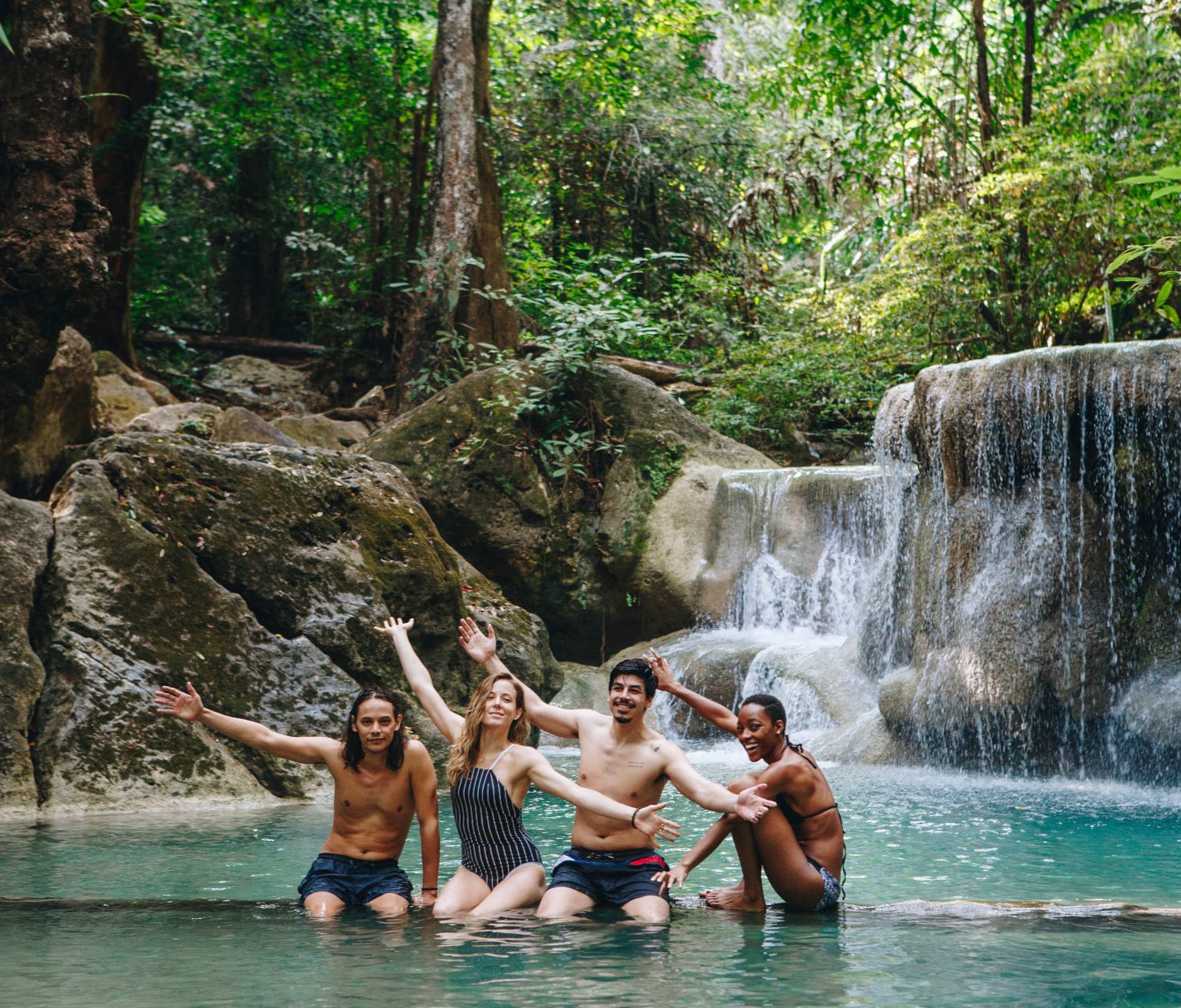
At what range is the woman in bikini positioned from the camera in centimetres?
525

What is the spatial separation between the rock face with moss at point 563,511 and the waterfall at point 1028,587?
314 centimetres

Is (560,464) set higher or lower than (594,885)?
higher

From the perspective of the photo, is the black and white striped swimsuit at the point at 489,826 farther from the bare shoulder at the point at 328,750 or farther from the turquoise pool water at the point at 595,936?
the bare shoulder at the point at 328,750

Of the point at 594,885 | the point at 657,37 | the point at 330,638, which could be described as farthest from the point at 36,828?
the point at 657,37

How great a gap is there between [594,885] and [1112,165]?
12936mm

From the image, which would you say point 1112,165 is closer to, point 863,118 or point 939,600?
point 863,118

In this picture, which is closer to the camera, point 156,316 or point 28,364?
point 28,364

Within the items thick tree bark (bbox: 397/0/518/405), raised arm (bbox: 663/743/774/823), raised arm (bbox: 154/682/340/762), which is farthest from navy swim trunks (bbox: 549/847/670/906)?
thick tree bark (bbox: 397/0/518/405)

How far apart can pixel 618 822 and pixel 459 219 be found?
12709 mm

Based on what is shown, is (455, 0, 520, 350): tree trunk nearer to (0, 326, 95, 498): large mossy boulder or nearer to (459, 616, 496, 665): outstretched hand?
(0, 326, 95, 498): large mossy boulder

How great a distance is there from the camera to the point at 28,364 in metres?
9.81

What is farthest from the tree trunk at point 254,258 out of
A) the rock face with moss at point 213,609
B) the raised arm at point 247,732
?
the raised arm at point 247,732

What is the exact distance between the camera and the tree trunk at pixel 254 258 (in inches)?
871

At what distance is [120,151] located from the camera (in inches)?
647
